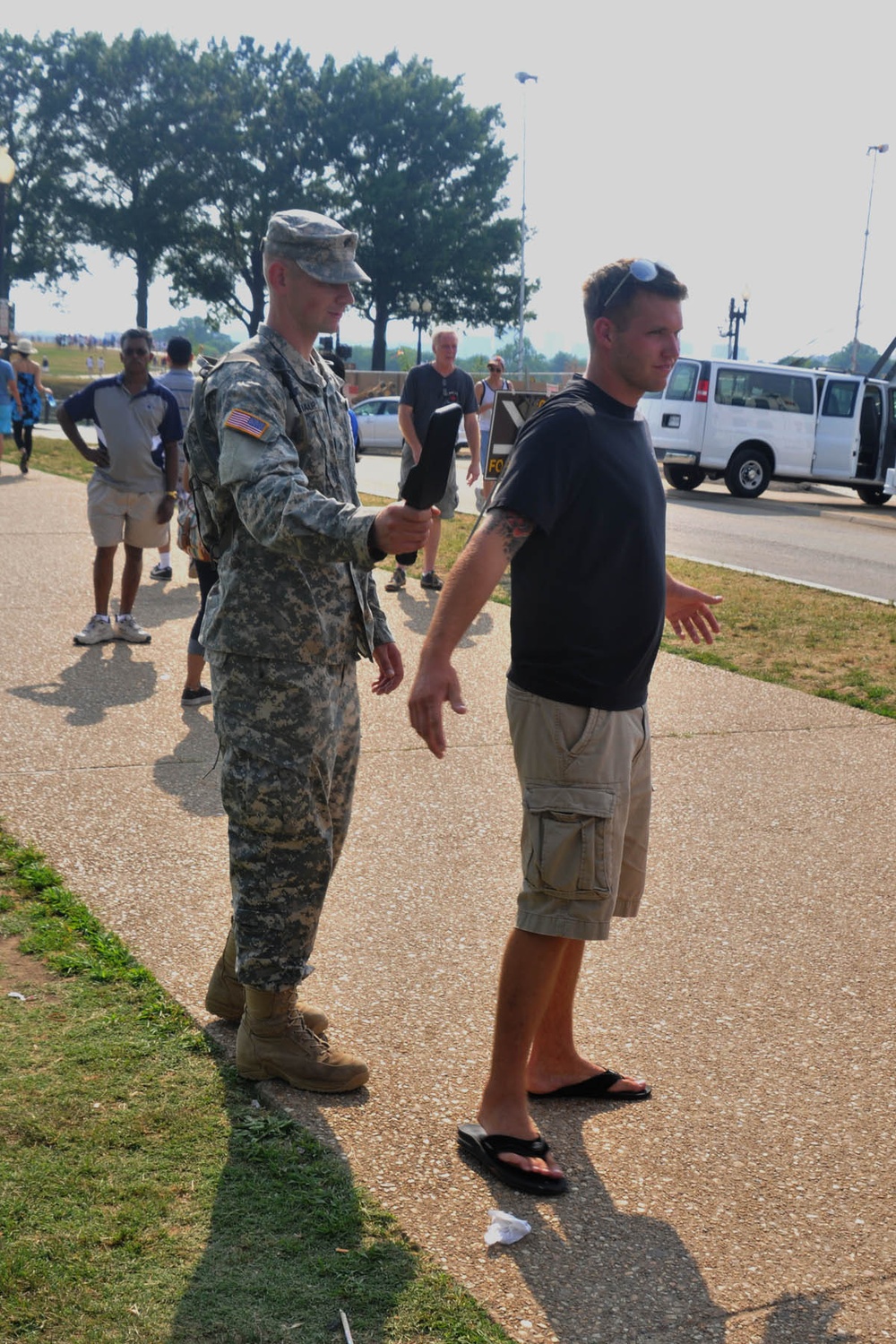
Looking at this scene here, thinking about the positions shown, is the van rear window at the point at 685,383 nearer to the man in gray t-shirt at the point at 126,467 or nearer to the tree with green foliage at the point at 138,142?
the man in gray t-shirt at the point at 126,467

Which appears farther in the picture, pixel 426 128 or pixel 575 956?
pixel 426 128

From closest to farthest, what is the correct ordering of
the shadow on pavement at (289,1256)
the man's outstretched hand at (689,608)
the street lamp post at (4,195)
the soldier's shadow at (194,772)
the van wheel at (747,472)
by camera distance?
1. the shadow on pavement at (289,1256)
2. the man's outstretched hand at (689,608)
3. the soldier's shadow at (194,772)
4. the street lamp post at (4,195)
5. the van wheel at (747,472)

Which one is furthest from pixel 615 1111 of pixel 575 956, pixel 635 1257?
pixel 635 1257

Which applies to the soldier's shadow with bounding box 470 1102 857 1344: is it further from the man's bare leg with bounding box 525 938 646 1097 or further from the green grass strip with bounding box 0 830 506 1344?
the man's bare leg with bounding box 525 938 646 1097

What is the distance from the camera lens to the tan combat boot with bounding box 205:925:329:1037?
140 inches

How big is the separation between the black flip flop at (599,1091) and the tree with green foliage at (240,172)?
2604 inches

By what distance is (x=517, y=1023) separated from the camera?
312 centimetres

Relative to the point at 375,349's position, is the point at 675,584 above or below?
below

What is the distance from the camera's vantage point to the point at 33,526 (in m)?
13.7

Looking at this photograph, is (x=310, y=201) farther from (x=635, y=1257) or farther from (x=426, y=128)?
(x=635, y=1257)

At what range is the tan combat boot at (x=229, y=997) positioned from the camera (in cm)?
356

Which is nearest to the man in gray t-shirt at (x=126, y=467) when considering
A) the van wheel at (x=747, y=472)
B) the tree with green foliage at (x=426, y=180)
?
the van wheel at (x=747, y=472)

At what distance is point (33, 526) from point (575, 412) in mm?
11603

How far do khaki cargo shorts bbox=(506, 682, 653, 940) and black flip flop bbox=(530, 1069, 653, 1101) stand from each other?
55 cm
